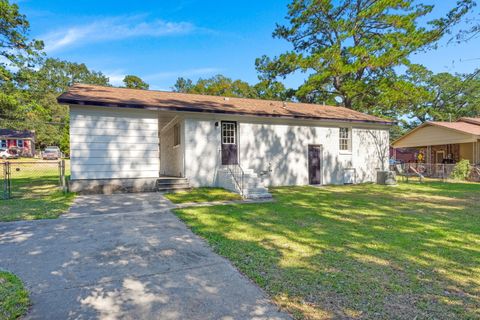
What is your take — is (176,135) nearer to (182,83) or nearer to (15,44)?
(15,44)

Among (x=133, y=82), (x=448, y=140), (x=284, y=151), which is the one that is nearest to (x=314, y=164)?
(x=284, y=151)

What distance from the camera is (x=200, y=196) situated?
947 centimetres

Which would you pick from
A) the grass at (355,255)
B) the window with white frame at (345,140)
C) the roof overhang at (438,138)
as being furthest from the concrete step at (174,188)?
the roof overhang at (438,138)

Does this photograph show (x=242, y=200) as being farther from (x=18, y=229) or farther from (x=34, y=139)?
(x=34, y=139)

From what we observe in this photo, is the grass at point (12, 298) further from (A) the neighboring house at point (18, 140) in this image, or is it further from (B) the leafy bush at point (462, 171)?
(A) the neighboring house at point (18, 140)

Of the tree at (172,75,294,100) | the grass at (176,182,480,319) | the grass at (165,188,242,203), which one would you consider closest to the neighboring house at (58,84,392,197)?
the grass at (165,188,242,203)

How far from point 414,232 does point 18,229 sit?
321 inches

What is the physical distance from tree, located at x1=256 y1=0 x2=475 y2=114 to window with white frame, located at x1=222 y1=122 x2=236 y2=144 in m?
11.2

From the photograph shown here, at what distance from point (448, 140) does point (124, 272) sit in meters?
25.9

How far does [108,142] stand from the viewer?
10219mm

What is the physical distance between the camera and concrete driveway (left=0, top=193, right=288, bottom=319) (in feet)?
8.69

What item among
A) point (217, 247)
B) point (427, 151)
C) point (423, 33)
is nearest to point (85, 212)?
point (217, 247)

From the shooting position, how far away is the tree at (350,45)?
18.7m

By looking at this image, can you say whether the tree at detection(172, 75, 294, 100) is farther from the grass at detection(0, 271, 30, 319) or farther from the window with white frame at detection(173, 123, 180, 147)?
the grass at detection(0, 271, 30, 319)
